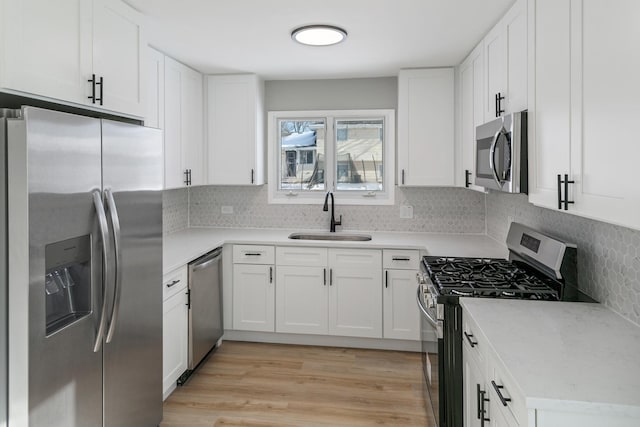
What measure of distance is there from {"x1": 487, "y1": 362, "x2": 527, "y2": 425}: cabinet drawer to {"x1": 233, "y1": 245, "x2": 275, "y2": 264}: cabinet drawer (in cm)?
228

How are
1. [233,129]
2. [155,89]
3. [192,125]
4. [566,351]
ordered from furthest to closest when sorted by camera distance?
[233,129] < [192,125] < [155,89] < [566,351]

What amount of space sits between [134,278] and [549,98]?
78.2 inches

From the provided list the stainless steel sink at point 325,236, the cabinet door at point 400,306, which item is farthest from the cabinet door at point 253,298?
the cabinet door at point 400,306

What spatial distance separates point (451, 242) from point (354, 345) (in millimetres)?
1184

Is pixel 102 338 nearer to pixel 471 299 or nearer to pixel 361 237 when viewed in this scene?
pixel 471 299

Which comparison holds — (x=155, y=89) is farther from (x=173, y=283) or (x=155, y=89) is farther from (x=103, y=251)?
(x=103, y=251)

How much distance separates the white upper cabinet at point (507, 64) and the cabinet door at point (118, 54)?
203 cm

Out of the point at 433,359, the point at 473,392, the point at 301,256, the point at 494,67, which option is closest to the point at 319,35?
the point at 494,67

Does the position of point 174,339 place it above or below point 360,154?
below

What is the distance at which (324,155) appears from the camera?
13.5 feet

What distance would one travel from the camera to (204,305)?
10.4 feet

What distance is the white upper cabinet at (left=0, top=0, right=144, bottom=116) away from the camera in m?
1.55

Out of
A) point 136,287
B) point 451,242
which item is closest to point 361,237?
point 451,242

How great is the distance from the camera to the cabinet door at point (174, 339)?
2.59 m
